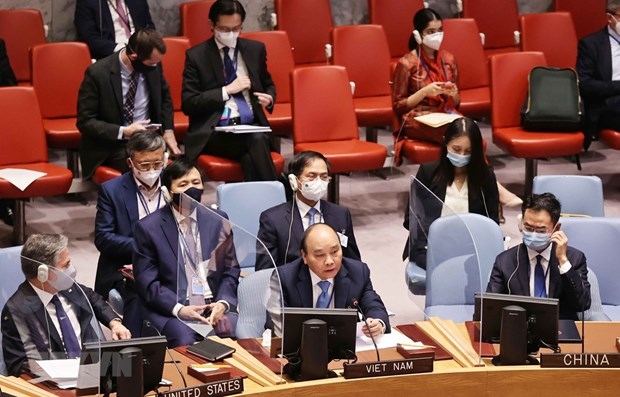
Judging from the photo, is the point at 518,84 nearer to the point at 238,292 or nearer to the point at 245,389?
the point at 238,292

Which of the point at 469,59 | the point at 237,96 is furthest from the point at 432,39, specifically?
the point at 237,96

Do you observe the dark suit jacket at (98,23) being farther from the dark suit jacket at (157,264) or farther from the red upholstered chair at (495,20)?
the dark suit jacket at (157,264)

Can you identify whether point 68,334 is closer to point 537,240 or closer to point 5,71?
point 537,240

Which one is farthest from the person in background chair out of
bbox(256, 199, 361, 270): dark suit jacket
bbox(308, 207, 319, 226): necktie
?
bbox(308, 207, 319, 226): necktie

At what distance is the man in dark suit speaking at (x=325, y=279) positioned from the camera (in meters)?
4.80

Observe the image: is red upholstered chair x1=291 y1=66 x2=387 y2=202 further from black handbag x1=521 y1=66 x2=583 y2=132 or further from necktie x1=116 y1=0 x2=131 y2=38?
necktie x1=116 y1=0 x2=131 y2=38

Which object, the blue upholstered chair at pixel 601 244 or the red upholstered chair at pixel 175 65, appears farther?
the red upholstered chair at pixel 175 65

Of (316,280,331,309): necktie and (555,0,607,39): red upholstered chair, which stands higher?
(555,0,607,39): red upholstered chair

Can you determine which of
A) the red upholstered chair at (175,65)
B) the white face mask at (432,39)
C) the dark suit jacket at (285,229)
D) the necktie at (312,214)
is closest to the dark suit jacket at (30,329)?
the dark suit jacket at (285,229)

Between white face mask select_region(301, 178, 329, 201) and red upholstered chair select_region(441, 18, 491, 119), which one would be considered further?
red upholstered chair select_region(441, 18, 491, 119)

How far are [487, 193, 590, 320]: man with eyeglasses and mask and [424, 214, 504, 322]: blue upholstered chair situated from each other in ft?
0.54

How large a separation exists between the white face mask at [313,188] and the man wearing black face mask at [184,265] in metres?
0.54

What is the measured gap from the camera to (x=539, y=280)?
16.9 feet

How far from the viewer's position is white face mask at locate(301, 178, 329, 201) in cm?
564
